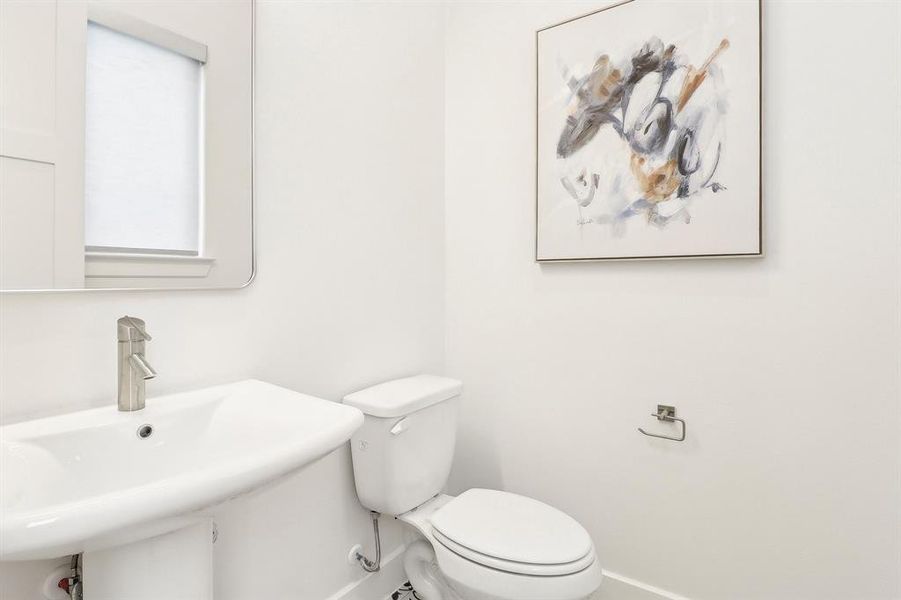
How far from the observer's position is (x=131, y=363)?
0.88 m

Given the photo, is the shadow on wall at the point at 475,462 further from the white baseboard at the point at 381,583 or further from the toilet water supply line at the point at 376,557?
the toilet water supply line at the point at 376,557

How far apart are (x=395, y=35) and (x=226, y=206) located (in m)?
0.93

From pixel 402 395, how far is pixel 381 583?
2.28 ft

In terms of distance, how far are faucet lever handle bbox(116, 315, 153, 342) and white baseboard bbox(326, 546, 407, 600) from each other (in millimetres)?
980

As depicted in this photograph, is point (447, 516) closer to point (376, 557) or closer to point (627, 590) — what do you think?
point (376, 557)

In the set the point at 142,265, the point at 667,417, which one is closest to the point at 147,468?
the point at 142,265

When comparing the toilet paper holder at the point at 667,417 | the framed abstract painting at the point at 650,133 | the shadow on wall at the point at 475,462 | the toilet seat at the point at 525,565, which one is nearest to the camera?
the toilet seat at the point at 525,565

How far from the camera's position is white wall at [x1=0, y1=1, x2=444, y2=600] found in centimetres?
92

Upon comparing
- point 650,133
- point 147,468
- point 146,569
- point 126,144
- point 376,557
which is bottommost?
point 376,557

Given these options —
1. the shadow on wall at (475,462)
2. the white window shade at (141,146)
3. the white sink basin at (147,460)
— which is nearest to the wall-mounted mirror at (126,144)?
the white window shade at (141,146)

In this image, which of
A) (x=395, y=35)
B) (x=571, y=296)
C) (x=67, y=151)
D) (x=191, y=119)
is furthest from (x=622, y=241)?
(x=67, y=151)

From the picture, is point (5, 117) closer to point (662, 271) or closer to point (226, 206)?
point (226, 206)

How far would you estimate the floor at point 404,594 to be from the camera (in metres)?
1.62

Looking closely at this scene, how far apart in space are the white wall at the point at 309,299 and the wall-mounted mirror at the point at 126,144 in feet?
0.19
